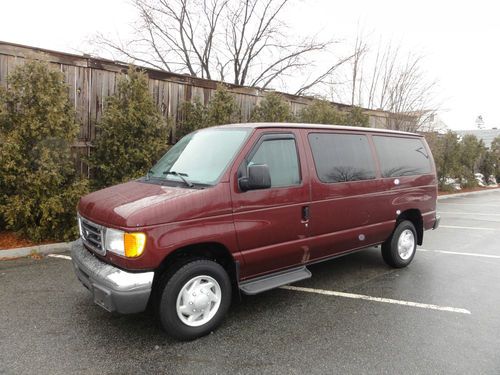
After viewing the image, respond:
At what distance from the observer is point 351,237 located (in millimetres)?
4707

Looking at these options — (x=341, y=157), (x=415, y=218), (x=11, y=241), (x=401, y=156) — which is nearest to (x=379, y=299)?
(x=341, y=157)

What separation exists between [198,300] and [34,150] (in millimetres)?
4235

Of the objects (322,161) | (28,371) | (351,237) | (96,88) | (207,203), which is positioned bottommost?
(28,371)

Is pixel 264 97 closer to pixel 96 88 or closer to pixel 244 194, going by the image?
pixel 96 88

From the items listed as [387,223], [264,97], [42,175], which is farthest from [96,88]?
[387,223]

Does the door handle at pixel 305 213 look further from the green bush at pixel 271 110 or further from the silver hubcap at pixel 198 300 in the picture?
the green bush at pixel 271 110

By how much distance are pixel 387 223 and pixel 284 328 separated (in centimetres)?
241

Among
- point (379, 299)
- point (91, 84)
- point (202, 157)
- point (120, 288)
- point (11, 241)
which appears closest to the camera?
point (120, 288)

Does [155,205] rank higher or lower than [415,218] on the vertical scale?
higher

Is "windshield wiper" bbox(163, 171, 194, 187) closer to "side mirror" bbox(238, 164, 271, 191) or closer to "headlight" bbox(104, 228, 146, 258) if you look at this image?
"side mirror" bbox(238, 164, 271, 191)

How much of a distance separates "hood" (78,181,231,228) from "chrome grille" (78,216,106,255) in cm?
7

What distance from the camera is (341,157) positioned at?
15.1ft

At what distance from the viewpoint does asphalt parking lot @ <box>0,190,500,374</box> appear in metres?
3.05

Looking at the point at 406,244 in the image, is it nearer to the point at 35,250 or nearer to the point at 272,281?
the point at 272,281
